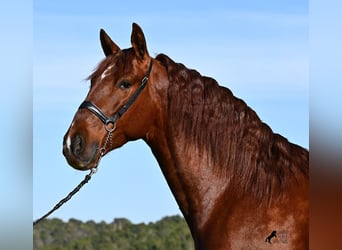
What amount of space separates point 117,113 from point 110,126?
95mm

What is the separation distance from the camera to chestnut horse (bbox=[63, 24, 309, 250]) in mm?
3232

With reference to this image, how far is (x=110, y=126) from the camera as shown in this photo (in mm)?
3355

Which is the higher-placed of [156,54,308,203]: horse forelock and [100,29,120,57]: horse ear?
[100,29,120,57]: horse ear

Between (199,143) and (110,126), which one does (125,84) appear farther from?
(199,143)

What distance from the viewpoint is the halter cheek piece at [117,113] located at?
10.8 feet

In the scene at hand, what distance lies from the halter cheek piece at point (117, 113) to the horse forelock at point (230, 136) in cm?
19

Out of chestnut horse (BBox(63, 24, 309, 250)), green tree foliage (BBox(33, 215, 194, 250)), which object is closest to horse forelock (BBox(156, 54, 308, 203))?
chestnut horse (BBox(63, 24, 309, 250))

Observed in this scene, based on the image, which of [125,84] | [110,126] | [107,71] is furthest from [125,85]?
[110,126]

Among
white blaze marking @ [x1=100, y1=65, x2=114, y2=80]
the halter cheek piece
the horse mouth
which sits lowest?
the horse mouth

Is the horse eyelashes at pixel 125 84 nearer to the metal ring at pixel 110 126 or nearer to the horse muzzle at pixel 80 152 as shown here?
the metal ring at pixel 110 126

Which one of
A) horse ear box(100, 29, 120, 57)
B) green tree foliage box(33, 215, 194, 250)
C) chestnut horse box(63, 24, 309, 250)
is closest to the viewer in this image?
chestnut horse box(63, 24, 309, 250)

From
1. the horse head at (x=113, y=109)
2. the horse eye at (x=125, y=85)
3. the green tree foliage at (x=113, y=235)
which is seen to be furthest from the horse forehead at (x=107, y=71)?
the green tree foliage at (x=113, y=235)

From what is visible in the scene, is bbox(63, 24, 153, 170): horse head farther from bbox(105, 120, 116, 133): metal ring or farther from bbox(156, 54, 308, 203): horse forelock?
bbox(156, 54, 308, 203): horse forelock

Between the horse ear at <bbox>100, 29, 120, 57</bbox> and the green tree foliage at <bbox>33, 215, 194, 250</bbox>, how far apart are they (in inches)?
95.1
